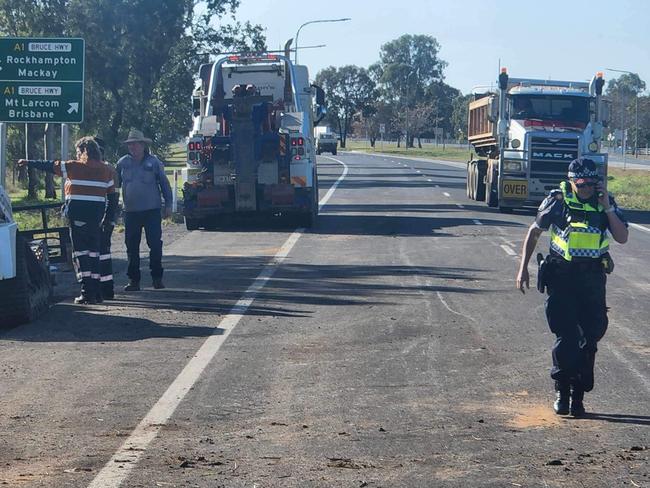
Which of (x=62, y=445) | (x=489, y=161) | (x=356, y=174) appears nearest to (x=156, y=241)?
(x=62, y=445)

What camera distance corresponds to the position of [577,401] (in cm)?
793

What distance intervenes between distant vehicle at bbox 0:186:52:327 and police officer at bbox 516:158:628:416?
5207 mm

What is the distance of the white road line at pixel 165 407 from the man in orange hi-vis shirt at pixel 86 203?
1.63 metres

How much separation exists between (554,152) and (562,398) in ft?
70.9

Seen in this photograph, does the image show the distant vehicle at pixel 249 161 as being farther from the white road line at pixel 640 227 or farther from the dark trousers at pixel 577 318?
the dark trousers at pixel 577 318

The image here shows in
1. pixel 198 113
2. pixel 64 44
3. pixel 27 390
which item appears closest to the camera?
pixel 27 390

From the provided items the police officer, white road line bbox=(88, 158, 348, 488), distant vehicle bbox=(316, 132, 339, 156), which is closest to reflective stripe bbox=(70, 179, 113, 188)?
white road line bbox=(88, 158, 348, 488)

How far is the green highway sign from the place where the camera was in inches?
758

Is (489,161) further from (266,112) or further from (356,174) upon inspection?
(356,174)

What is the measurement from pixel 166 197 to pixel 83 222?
1.17 m

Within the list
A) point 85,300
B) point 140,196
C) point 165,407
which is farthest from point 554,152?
point 165,407

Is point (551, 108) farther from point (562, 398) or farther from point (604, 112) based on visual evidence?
point (562, 398)

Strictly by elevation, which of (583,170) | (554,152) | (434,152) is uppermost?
(583,170)

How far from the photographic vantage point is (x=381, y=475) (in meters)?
6.50
